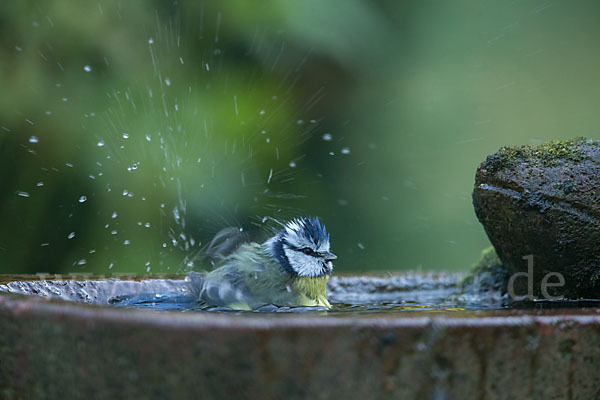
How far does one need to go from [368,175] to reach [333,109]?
0.52 meters

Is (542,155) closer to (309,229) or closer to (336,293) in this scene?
(309,229)

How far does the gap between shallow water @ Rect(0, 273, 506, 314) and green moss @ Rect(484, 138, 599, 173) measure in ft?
1.59

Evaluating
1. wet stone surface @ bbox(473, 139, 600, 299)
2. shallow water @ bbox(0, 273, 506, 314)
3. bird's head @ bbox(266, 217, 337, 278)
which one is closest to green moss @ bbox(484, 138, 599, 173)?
wet stone surface @ bbox(473, 139, 600, 299)

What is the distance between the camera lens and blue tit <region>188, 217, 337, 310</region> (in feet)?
6.72

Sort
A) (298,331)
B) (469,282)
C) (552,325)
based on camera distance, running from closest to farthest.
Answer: (298,331) < (552,325) < (469,282)

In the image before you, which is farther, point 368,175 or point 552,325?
point 368,175

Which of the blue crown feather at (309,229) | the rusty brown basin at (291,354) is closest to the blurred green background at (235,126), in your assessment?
the blue crown feather at (309,229)

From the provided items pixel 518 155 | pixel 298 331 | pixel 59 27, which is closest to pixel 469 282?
pixel 518 155

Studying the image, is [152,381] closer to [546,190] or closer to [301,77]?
[546,190]

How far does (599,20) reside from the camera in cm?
484

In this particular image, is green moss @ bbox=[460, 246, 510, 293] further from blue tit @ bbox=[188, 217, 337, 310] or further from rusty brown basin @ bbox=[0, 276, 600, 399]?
rusty brown basin @ bbox=[0, 276, 600, 399]

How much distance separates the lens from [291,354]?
1.04 meters

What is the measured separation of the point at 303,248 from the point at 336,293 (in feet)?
1.48

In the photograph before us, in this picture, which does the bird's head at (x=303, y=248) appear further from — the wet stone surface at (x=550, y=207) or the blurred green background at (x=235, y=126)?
the wet stone surface at (x=550, y=207)
